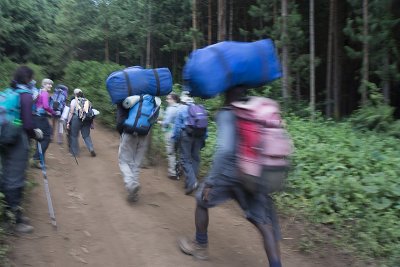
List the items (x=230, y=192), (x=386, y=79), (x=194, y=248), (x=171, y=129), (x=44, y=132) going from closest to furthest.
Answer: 1. (x=230, y=192)
2. (x=194, y=248)
3. (x=171, y=129)
4. (x=44, y=132)
5. (x=386, y=79)

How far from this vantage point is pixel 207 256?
15.1 feet

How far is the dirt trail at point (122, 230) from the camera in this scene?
4.53 metres

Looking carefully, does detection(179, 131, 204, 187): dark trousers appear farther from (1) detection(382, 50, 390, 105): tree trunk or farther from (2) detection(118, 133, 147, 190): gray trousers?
(1) detection(382, 50, 390, 105): tree trunk

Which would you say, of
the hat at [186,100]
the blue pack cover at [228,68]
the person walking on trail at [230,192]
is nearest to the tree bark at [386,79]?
the hat at [186,100]

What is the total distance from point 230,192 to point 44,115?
222 inches

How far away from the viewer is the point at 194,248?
462 cm

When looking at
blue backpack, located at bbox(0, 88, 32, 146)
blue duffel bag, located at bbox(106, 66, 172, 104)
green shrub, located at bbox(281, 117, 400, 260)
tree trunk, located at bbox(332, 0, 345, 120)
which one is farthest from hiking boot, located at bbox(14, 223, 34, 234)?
tree trunk, located at bbox(332, 0, 345, 120)

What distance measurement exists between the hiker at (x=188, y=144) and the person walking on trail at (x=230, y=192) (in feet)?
9.19

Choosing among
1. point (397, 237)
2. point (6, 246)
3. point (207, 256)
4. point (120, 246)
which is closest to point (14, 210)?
point (6, 246)

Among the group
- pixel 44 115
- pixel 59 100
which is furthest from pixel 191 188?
pixel 59 100

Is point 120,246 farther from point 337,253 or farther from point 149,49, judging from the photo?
point 149,49

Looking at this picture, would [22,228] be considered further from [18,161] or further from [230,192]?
[230,192]

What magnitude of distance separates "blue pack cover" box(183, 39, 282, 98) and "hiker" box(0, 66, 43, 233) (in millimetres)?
2031

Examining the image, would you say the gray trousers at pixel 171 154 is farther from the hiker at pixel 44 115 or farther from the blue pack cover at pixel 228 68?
the blue pack cover at pixel 228 68
